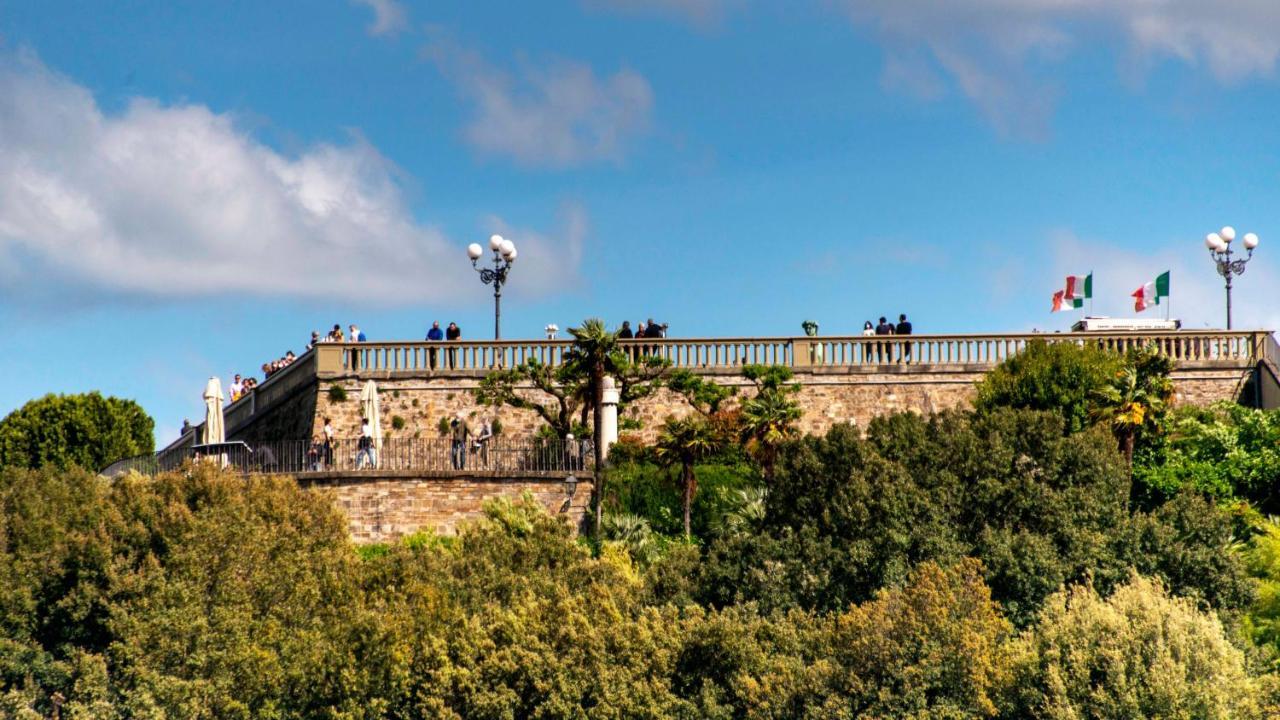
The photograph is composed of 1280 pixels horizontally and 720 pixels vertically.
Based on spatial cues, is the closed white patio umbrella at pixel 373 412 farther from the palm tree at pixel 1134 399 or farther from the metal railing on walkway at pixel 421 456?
the palm tree at pixel 1134 399

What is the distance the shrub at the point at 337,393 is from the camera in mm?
54219

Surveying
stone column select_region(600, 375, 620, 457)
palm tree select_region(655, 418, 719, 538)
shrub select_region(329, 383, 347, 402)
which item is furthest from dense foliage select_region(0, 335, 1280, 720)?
shrub select_region(329, 383, 347, 402)

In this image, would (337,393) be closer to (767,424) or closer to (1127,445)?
(767,424)

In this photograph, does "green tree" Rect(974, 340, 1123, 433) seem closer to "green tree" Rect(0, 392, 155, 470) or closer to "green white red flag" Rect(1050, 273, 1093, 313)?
"green white red flag" Rect(1050, 273, 1093, 313)

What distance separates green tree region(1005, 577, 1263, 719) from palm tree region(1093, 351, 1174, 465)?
10.9m

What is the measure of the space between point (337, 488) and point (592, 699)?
1444cm

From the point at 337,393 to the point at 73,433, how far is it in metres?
15.1

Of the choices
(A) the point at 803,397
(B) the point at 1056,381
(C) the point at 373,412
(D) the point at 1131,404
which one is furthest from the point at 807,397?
(C) the point at 373,412

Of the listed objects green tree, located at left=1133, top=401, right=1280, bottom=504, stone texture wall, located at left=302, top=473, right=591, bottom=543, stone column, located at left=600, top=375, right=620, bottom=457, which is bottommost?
stone texture wall, located at left=302, top=473, right=591, bottom=543

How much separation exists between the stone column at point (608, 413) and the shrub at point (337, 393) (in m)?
7.40

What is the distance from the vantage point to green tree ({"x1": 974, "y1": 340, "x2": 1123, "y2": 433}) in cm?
4903

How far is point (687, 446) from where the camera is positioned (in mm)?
48594

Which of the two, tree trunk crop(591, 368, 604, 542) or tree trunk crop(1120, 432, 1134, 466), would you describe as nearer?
tree trunk crop(1120, 432, 1134, 466)

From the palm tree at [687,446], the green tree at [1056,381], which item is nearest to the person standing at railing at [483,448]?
the palm tree at [687,446]
